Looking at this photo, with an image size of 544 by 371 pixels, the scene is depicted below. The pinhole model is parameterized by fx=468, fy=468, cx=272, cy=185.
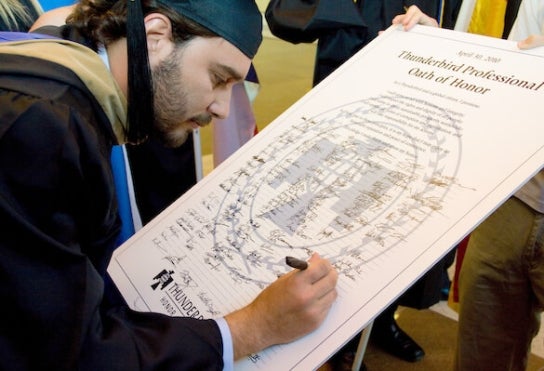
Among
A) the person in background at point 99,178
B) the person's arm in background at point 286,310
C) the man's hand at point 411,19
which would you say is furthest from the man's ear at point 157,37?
the man's hand at point 411,19

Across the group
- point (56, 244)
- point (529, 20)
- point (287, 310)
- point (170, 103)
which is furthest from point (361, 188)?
point (529, 20)

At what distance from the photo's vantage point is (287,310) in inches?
28.4

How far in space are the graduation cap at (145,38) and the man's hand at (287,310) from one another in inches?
16.3

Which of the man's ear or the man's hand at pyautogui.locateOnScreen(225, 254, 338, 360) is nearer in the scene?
the man's hand at pyautogui.locateOnScreen(225, 254, 338, 360)

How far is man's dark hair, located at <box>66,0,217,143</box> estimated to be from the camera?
0.86 m

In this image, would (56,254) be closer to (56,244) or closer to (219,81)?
(56,244)

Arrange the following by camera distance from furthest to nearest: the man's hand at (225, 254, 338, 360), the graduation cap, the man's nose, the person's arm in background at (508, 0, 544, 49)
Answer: the person's arm in background at (508, 0, 544, 49) < the man's nose < the graduation cap < the man's hand at (225, 254, 338, 360)

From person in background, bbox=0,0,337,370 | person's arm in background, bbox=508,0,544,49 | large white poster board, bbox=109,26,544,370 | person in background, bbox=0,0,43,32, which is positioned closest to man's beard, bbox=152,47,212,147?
person in background, bbox=0,0,337,370

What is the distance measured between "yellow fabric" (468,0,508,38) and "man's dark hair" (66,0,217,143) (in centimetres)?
115

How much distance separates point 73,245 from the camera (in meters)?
0.68

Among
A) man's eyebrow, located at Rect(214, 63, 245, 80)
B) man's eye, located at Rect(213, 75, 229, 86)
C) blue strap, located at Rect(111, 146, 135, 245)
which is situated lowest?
blue strap, located at Rect(111, 146, 135, 245)

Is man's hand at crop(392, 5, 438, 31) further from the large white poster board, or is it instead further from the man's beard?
the man's beard

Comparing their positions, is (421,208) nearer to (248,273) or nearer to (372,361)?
(248,273)

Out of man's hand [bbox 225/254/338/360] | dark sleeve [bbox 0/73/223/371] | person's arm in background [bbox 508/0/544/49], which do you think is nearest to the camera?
dark sleeve [bbox 0/73/223/371]
